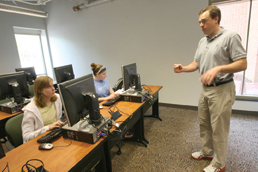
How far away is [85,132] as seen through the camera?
1141 mm

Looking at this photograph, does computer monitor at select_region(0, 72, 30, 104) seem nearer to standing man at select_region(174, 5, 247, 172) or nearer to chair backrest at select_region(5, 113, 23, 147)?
chair backrest at select_region(5, 113, 23, 147)

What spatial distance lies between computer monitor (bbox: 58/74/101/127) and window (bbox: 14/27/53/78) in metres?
4.71

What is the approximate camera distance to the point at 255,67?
2.88 m

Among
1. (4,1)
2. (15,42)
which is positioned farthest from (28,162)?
(4,1)

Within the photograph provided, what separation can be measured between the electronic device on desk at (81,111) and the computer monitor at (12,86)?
4.75 ft

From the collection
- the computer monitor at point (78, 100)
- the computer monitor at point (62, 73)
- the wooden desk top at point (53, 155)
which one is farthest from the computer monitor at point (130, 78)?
the computer monitor at point (62, 73)

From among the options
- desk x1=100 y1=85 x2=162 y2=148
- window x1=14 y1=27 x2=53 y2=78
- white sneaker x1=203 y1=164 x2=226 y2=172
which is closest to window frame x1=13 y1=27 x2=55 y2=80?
window x1=14 y1=27 x2=53 y2=78

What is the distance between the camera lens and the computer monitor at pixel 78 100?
1095 millimetres

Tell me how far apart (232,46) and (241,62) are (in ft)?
0.54

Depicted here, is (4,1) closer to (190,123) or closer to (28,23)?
(28,23)

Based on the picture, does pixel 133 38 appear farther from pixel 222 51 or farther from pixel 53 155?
pixel 53 155

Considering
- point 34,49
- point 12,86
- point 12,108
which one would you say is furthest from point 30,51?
point 12,108

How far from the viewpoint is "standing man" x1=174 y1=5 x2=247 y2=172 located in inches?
50.9

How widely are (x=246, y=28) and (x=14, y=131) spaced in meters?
4.02
